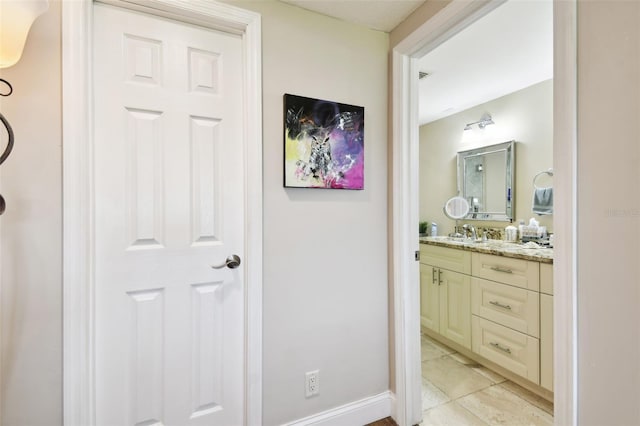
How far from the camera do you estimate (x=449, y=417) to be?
1687mm

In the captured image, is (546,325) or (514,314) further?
(514,314)

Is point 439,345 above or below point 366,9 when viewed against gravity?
below

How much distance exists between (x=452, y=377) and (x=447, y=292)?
25.2 inches

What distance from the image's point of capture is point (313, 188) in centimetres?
150

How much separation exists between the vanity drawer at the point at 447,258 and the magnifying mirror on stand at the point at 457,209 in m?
0.53

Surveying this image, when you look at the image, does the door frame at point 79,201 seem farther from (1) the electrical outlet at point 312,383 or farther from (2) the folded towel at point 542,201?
(2) the folded towel at point 542,201

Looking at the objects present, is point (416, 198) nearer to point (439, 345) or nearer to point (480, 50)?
point (480, 50)

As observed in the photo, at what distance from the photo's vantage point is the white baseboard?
1.50 meters

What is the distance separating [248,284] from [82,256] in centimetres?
64

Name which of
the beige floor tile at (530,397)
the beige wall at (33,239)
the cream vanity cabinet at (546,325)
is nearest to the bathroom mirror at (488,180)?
the cream vanity cabinet at (546,325)

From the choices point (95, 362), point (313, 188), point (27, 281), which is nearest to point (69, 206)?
point (27, 281)

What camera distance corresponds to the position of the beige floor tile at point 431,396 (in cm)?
180

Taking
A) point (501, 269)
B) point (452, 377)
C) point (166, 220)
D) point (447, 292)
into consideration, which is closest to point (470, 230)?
point (447, 292)

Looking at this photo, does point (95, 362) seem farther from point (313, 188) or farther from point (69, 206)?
point (313, 188)
